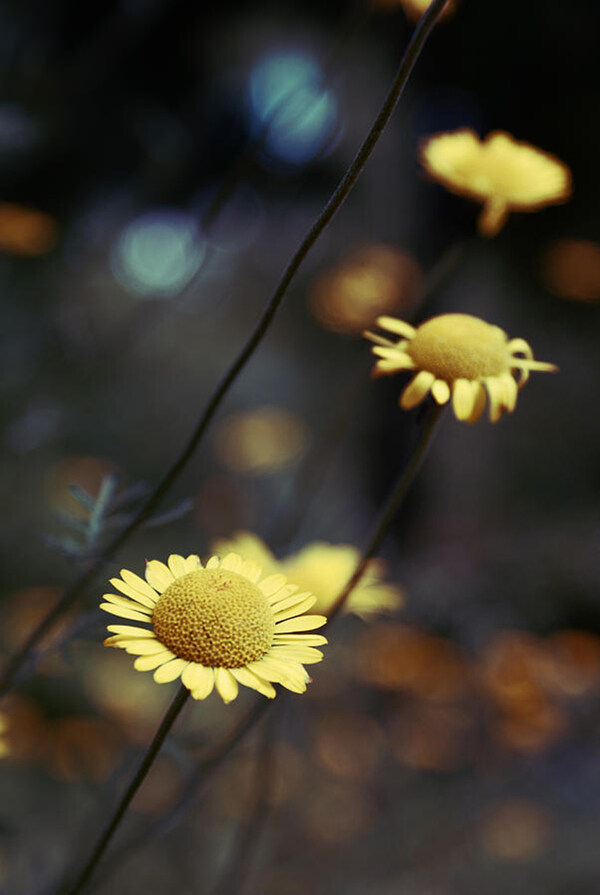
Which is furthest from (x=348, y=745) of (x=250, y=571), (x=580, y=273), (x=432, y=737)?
(x=250, y=571)

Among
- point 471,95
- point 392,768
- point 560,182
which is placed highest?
point 471,95

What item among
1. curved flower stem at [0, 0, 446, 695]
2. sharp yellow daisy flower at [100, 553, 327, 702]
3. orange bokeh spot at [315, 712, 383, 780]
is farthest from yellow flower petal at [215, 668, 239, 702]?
orange bokeh spot at [315, 712, 383, 780]

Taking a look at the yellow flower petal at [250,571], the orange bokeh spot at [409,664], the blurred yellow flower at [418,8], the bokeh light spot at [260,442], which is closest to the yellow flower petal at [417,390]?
the yellow flower petal at [250,571]

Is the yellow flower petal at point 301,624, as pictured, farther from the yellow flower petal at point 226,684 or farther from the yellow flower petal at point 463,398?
the yellow flower petal at point 463,398

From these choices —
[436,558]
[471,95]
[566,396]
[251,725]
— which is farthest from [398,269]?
[566,396]

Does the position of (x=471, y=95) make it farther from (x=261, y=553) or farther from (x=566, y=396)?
(x=261, y=553)

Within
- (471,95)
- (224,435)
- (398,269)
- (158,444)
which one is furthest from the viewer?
(158,444)
